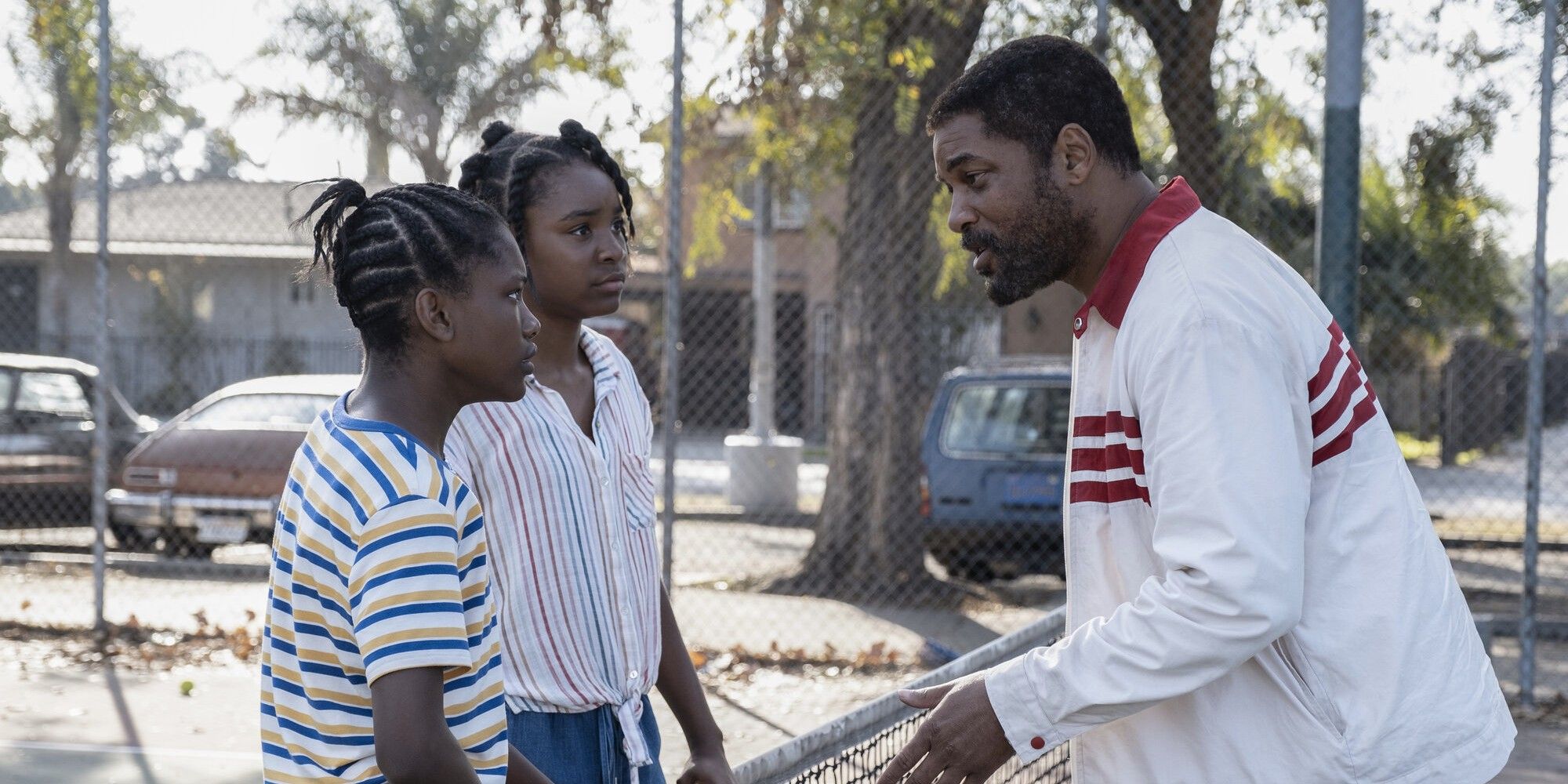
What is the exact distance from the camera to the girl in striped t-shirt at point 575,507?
2.43 metres

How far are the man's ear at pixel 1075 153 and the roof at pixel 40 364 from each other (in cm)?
1165

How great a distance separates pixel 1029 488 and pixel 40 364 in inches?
321

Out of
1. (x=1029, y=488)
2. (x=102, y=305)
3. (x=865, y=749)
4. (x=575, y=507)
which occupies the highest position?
(x=102, y=305)

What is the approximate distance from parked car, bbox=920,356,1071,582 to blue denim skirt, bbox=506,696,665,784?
817 centimetres

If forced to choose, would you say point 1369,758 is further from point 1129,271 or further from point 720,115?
point 720,115

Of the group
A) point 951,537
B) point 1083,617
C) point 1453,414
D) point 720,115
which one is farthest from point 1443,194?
point 1453,414

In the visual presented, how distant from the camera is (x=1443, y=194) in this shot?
35.2 feet

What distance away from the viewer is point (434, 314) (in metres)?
2.04

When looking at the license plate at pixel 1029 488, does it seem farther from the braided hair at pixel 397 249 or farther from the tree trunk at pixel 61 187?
the tree trunk at pixel 61 187

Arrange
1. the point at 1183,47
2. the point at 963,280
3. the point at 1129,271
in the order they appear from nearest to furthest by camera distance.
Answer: the point at 1129,271 < the point at 1183,47 < the point at 963,280

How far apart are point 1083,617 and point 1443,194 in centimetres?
985

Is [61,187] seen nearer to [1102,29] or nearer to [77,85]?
[77,85]

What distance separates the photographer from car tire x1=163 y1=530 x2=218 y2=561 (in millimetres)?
11758

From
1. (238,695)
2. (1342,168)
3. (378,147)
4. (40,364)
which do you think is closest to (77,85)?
(40,364)
